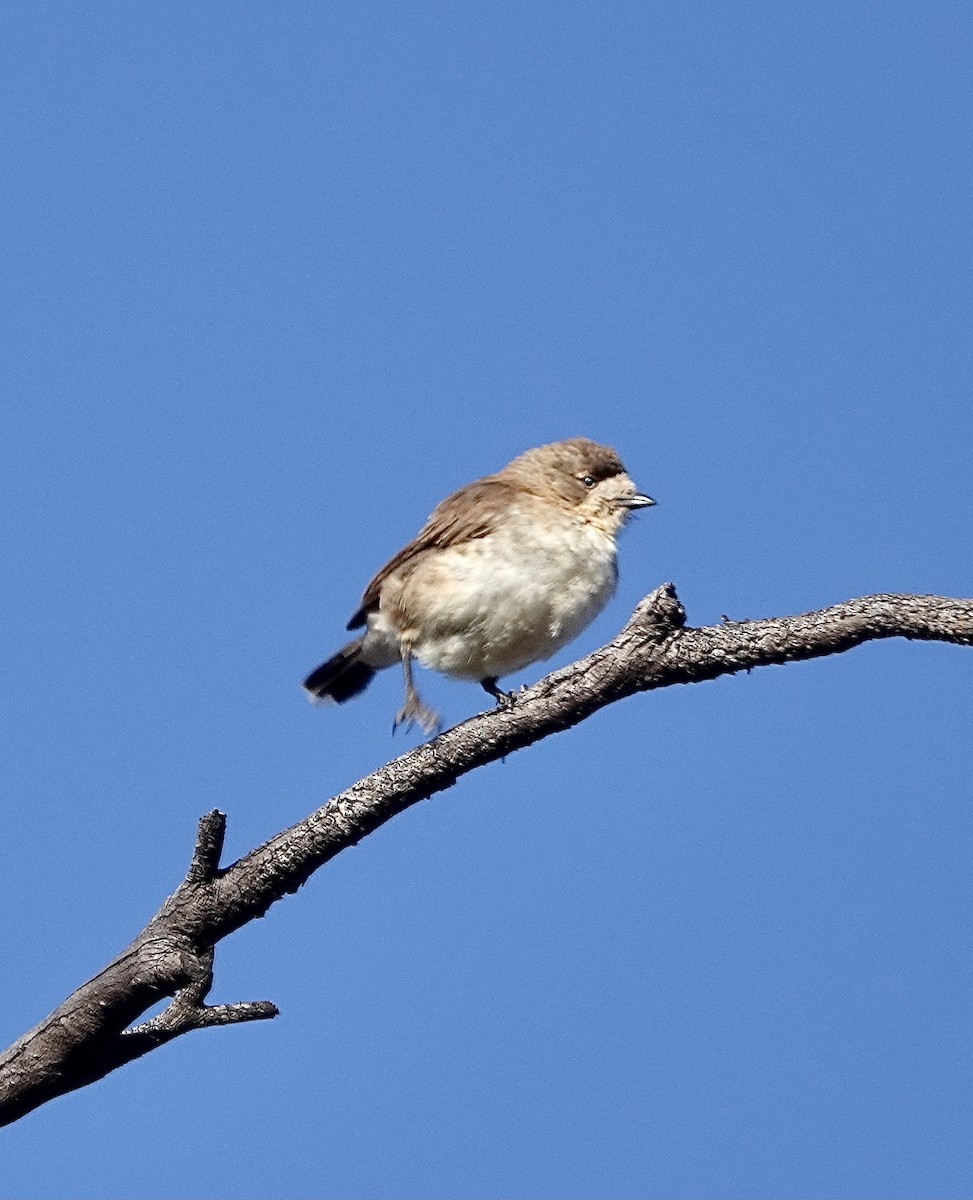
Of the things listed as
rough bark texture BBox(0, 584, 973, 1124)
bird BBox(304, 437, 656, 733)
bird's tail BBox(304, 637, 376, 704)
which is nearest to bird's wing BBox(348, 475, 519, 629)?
bird BBox(304, 437, 656, 733)

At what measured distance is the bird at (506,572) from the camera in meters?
7.23

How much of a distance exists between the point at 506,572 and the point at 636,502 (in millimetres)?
926

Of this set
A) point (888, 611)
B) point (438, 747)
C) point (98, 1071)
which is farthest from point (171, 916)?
point (888, 611)

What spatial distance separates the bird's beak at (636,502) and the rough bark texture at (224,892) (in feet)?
10.2

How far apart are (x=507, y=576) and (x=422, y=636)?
0.57 meters

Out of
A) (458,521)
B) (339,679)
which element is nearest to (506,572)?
(458,521)

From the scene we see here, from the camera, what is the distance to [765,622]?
4.43 meters

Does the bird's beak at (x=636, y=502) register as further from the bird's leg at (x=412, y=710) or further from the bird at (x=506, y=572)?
the bird's leg at (x=412, y=710)

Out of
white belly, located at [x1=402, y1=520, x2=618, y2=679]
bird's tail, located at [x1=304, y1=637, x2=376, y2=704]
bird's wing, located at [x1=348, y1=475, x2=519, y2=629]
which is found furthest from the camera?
bird's tail, located at [x1=304, y1=637, x2=376, y2=704]

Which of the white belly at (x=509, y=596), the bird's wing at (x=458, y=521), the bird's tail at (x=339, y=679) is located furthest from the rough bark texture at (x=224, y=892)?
the bird's tail at (x=339, y=679)

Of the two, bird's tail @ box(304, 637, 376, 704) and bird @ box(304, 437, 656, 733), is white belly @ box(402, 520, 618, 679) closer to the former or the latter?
bird @ box(304, 437, 656, 733)

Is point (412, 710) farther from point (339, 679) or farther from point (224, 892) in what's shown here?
point (224, 892)

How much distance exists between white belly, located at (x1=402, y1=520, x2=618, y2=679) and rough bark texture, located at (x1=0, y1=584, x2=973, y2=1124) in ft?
7.61

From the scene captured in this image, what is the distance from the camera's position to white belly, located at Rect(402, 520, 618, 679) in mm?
7207
